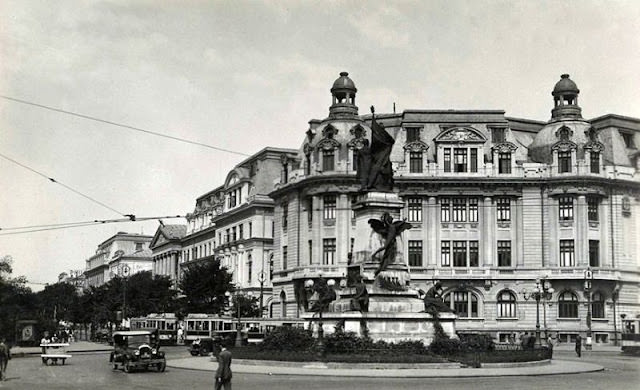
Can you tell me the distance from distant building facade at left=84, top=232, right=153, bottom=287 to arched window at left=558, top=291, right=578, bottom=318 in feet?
365

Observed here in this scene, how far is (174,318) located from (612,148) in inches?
1688

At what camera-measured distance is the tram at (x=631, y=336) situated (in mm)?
54344

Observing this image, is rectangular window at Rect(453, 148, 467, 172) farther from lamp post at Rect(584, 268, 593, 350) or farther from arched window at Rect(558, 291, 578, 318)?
arched window at Rect(558, 291, 578, 318)

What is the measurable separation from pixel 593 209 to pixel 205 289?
37.8 m

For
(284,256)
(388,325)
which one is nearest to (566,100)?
(284,256)

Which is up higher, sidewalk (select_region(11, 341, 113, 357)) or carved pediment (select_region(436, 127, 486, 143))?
carved pediment (select_region(436, 127, 486, 143))

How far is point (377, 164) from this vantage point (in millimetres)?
41031

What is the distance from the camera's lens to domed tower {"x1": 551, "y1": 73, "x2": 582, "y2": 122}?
78312mm

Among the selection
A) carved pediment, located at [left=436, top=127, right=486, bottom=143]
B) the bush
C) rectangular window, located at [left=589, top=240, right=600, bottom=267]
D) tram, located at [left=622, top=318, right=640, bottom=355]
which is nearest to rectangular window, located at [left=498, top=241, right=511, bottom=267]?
rectangular window, located at [left=589, top=240, right=600, bottom=267]

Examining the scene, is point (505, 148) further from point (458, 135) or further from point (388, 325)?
point (388, 325)

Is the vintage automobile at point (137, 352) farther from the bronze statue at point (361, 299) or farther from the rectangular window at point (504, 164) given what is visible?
the rectangular window at point (504, 164)

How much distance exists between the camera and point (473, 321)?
243 feet

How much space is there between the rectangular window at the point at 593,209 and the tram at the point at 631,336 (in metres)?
8.92

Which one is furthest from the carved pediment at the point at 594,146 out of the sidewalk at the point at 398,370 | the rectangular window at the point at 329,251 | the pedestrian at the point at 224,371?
the pedestrian at the point at 224,371
